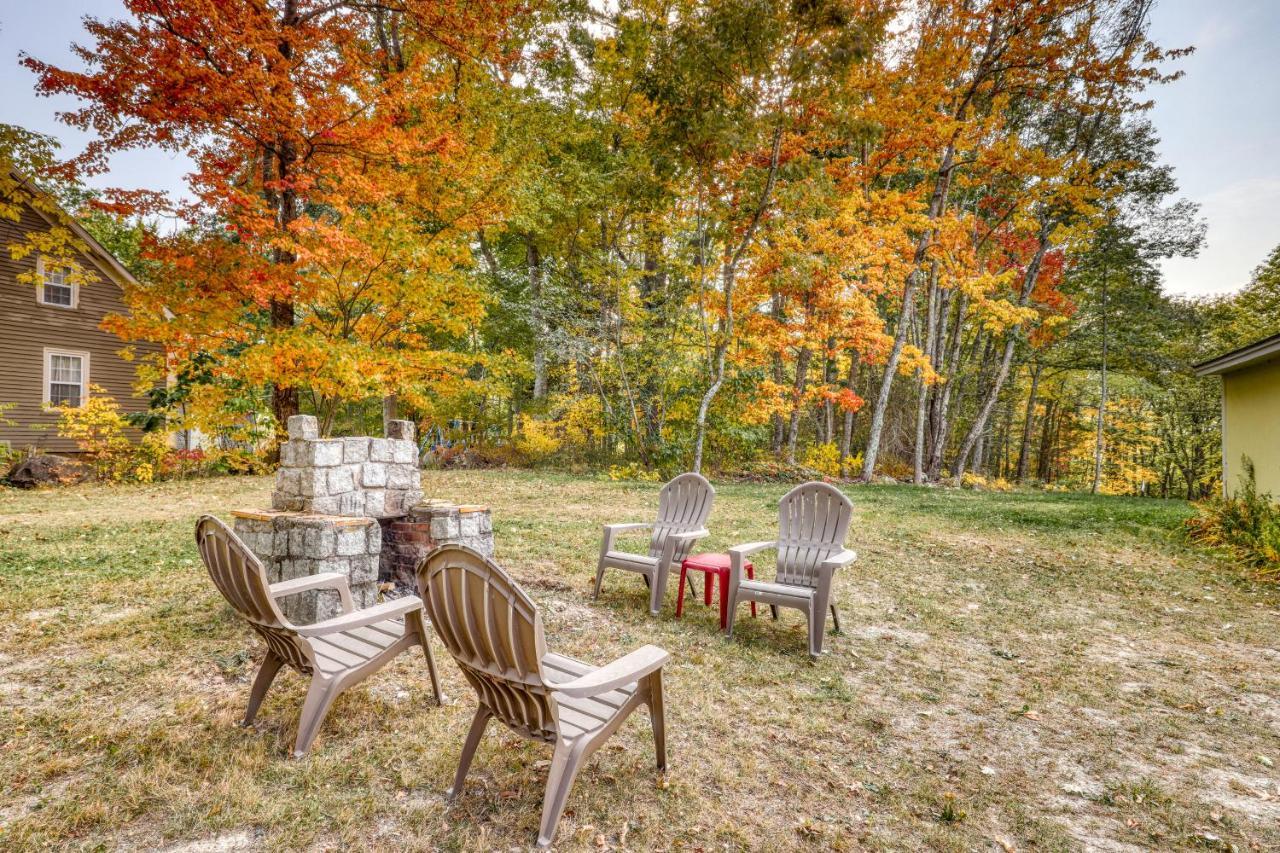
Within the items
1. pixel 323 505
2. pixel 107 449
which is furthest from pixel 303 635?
pixel 107 449

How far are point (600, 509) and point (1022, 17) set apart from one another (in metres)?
13.1

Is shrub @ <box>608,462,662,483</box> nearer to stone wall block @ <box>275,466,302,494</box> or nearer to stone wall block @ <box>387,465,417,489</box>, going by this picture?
stone wall block @ <box>387,465,417,489</box>

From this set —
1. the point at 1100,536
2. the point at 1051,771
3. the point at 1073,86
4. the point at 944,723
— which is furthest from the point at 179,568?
the point at 1073,86

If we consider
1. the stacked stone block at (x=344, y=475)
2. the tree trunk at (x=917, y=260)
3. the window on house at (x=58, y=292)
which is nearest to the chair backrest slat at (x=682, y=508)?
the stacked stone block at (x=344, y=475)

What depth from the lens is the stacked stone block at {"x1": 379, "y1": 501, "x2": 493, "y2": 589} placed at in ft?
13.9

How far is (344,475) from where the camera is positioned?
405 cm

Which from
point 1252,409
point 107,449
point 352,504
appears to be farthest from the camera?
point 107,449

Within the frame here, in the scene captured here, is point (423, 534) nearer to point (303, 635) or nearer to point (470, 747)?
point (303, 635)

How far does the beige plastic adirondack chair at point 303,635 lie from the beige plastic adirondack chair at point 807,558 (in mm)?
2214

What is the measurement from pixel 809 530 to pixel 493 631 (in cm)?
299

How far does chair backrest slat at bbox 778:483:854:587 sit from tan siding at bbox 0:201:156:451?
1638 centimetres

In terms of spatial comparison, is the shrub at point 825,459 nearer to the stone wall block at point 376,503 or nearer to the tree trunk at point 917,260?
the tree trunk at point 917,260

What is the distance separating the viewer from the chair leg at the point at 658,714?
2312 millimetres

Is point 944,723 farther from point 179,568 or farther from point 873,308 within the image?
point 873,308
